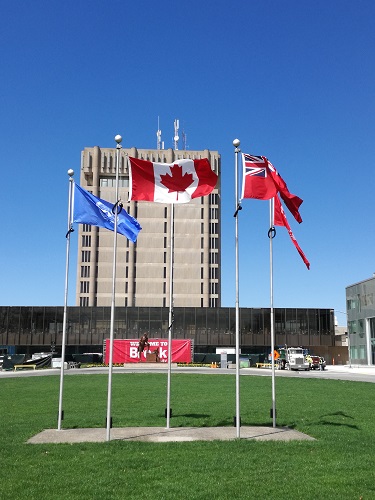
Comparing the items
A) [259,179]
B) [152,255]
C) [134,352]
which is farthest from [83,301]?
[259,179]

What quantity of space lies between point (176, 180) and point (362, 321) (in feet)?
235

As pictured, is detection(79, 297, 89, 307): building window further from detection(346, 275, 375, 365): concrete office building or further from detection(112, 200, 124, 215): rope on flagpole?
detection(112, 200, 124, 215): rope on flagpole

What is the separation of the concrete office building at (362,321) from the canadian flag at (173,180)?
220ft

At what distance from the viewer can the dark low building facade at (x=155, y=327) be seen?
88.0m

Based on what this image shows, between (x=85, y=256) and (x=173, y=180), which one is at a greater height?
(x=85, y=256)

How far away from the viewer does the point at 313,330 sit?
90062 mm

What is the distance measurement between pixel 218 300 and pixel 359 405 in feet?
353

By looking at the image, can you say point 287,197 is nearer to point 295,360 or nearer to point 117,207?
point 117,207

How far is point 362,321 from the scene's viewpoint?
8156cm

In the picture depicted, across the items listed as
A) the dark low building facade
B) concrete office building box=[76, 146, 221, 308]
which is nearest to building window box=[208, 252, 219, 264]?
concrete office building box=[76, 146, 221, 308]

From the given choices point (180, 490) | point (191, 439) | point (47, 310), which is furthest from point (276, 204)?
point (47, 310)

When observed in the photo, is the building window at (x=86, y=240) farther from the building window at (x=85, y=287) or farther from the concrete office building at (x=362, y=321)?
the concrete office building at (x=362, y=321)

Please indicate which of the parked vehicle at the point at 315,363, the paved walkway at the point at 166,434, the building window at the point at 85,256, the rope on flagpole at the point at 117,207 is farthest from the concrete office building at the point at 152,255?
the paved walkway at the point at 166,434

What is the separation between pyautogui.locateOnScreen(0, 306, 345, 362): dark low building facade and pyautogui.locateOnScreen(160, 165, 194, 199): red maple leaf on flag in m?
72.5
